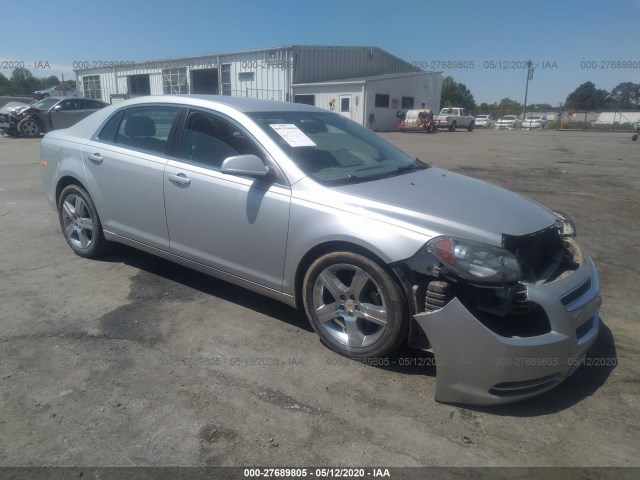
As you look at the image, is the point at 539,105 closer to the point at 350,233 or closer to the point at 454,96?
the point at 454,96

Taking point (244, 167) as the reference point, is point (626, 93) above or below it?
above

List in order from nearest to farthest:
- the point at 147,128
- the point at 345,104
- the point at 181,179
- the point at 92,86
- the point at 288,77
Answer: the point at 181,179 → the point at 147,128 → the point at 288,77 → the point at 345,104 → the point at 92,86

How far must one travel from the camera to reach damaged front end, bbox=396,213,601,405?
2502mm

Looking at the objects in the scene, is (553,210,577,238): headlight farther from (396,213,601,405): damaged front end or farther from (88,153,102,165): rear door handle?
(88,153,102,165): rear door handle

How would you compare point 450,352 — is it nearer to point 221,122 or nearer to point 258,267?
point 258,267

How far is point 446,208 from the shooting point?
297 centimetres

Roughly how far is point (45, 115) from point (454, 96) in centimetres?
8004

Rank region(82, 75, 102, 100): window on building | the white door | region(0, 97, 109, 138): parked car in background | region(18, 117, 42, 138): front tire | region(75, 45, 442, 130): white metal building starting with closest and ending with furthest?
region(0, 97, 109, 138): parked car in background < region(18, 117, 42, 138): front tire < region(75, 45, 442, 130): white metal building < the white door < region(82, 75, 102, 100): window on building

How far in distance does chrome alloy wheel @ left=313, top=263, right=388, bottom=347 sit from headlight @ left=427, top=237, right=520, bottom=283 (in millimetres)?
454

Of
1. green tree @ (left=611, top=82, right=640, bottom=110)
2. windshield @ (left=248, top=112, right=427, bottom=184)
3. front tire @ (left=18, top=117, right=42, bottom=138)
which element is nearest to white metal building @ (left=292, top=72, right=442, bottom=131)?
front tire @ (left=18, top=117, right=42, bottom=138)

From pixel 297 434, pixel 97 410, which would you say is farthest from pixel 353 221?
pixel 97 410

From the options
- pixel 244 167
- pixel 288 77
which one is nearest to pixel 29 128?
pixel 288 77

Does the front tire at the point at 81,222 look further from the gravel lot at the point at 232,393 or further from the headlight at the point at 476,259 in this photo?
the headlight at the point at 476,259

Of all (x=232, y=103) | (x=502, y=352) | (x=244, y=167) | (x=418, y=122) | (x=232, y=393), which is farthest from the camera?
(x=418, y=122)
